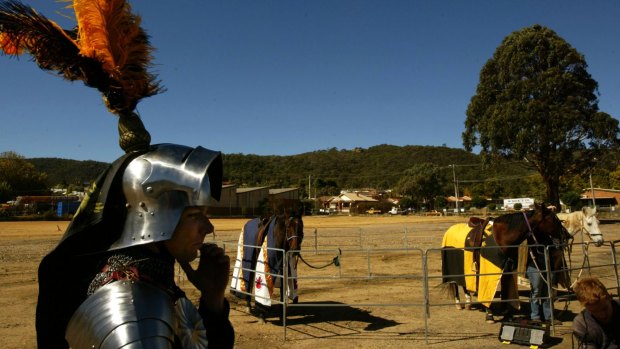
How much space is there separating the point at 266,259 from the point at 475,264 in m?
3.63

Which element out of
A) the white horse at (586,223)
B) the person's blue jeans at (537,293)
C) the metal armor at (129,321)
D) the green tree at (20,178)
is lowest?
the person's blue jeans at (537,293)

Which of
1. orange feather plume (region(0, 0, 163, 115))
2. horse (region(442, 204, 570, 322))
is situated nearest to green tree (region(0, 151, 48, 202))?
horse (region(442, 204, 570, 322))

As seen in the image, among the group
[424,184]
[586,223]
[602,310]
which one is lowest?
[602,310]

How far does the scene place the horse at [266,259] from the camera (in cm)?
710

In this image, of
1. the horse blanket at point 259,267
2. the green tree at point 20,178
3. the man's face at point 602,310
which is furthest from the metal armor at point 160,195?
the green tree at point 20,178

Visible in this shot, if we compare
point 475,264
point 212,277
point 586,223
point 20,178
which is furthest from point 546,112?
point 20,178

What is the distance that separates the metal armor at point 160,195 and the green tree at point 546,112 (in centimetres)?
2758

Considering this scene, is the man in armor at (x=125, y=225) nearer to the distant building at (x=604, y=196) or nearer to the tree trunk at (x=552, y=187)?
the tree trunk at (x=552, y=187)

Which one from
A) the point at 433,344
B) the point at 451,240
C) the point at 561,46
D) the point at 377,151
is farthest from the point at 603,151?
the point at 377,151

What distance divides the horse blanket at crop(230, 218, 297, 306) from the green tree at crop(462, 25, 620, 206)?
74.0 feet

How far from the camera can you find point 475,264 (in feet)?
24.0

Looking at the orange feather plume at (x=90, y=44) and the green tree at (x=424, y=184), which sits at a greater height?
the green tree at (x=424, y=184)

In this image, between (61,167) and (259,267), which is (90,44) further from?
(61,167)

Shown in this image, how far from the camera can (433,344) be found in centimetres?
574
